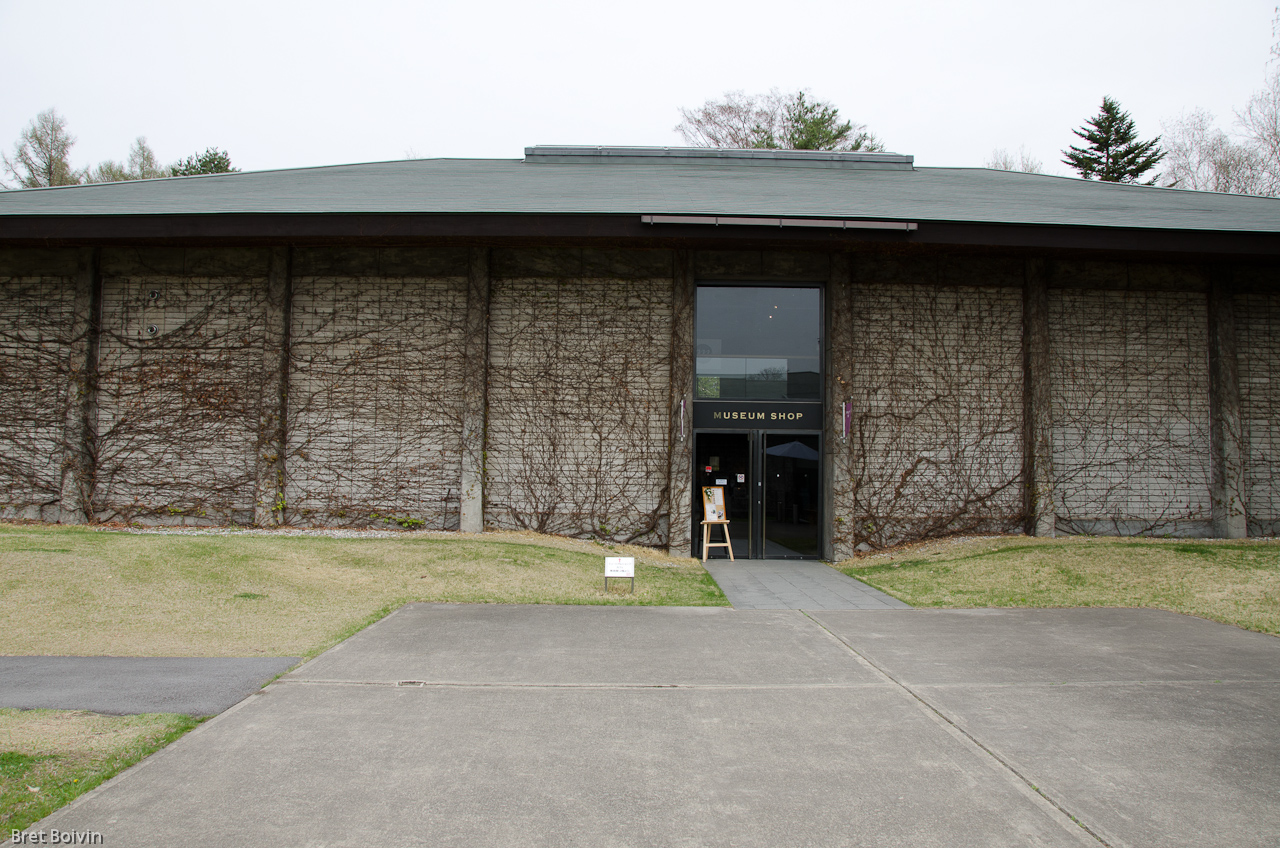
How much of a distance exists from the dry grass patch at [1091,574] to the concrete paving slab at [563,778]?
4165 mm

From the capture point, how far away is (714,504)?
10680mm

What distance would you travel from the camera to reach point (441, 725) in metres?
3.65

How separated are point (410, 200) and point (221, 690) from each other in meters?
7.89

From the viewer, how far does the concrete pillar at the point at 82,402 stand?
10492 millimetres

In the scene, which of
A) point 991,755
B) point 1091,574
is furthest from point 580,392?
point 991,755

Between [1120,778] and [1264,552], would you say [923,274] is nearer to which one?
[1264,552]

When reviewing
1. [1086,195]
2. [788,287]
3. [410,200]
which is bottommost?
[788,287]

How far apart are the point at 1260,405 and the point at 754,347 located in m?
8.17

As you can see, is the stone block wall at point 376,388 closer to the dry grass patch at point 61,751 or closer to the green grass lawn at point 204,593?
the green grass lawn at point 204,593

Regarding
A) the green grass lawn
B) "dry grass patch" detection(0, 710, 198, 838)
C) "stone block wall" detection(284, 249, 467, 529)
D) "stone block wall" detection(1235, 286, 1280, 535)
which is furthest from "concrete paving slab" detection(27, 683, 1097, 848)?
"stone block wall" detection(1235, 286, 1280, 535)

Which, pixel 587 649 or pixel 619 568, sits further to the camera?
pixel 619 568

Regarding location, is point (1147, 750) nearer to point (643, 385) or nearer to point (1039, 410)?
point (643, 385)

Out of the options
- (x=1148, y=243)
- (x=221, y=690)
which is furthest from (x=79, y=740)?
(x=1148, y=243)

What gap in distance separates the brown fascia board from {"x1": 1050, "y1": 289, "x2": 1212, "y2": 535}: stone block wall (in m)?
1.64
